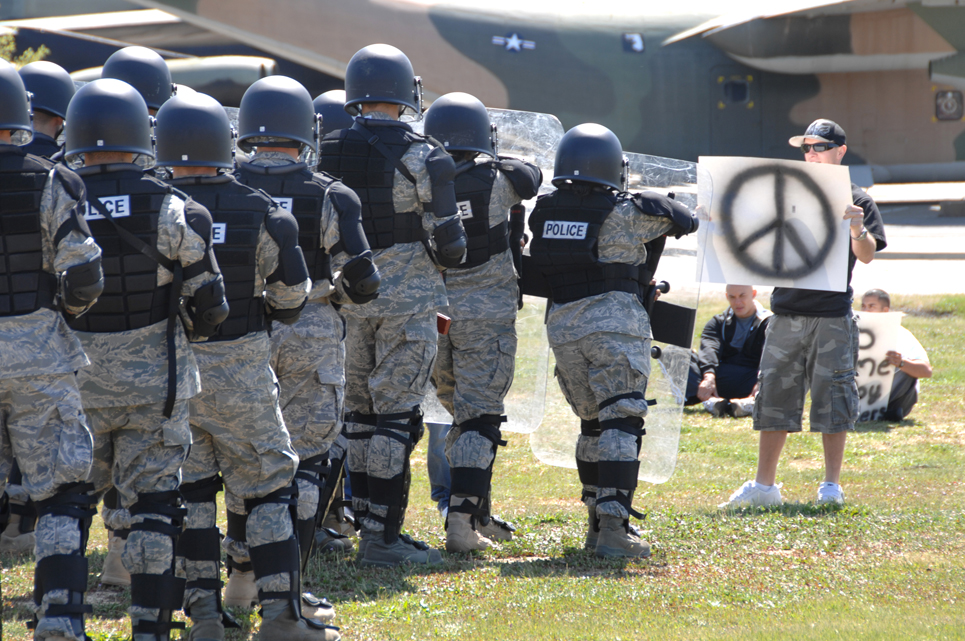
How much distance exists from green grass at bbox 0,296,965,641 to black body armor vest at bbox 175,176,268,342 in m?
1.27

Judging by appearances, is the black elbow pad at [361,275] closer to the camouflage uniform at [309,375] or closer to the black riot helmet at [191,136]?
the camouflage uniform at [309,375]

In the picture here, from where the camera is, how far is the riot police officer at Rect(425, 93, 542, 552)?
213 inches

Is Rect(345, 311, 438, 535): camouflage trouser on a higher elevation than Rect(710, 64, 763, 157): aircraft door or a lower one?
lower

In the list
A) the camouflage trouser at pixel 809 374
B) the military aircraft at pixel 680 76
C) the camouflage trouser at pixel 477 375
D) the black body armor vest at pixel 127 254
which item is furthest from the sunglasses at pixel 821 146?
the military aircraft at pixel 680 76

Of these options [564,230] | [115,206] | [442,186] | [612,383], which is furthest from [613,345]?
[115,206]

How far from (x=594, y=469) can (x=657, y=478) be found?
87 cm

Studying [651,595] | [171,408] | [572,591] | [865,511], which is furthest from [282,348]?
[865,511]

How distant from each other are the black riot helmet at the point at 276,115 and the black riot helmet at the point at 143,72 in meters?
1.74

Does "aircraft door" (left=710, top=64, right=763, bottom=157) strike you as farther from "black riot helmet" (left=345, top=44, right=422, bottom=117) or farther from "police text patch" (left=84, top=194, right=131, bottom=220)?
"police text patch" (left=84, top=194, right=131, bottom=220)

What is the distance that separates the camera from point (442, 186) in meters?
4.87

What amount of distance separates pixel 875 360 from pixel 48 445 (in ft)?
24.5

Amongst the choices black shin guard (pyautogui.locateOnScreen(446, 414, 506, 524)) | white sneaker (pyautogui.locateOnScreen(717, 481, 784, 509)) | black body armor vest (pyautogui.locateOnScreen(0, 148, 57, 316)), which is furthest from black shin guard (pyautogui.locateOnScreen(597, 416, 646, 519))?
black body armor vest (pyautogui.locateOnScreen(0, 148, 57, 316))

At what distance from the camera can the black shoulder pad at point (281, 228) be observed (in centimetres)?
373

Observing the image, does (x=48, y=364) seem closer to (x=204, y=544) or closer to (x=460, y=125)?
(x=204, y=544)
